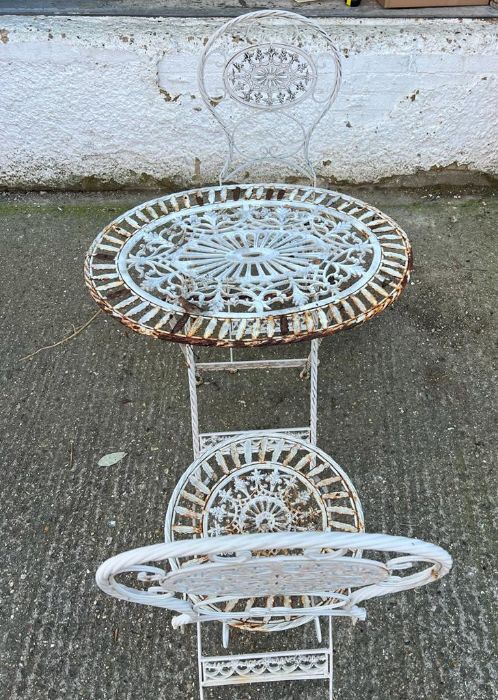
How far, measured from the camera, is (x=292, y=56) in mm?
2035

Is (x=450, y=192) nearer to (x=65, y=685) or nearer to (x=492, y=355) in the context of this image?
(x=492, y=355)

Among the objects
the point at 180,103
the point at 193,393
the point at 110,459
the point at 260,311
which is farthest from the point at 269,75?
the point at 110,459

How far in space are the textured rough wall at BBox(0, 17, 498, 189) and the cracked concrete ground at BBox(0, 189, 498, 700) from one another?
1.61ft

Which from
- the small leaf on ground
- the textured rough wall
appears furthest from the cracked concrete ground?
the textured rough wall

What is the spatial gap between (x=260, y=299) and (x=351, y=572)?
81 cm

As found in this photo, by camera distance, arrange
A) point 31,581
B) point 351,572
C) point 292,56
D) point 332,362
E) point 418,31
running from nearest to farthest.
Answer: point 351,572 → point 31,581 → point 292,56 → point 332,362 → point 418,31

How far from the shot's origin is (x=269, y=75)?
2.05 meters

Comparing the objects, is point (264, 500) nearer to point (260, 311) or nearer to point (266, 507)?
point (266, 507)

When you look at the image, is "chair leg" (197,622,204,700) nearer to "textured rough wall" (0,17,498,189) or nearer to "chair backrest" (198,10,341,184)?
"chair backrest" (198,10,341,184)

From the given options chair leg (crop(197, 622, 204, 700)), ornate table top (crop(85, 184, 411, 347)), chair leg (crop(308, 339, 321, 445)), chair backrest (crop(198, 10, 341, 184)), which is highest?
chair backrest (crop(198, 10, 341, 184))

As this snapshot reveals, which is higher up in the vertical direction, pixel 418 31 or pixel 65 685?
pixel 418 31

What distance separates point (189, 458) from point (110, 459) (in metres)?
0.30

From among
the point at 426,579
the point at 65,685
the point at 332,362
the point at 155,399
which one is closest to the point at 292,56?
the point at 332,362

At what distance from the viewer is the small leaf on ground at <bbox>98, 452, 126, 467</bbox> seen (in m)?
2.20
